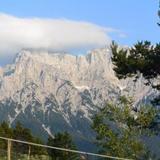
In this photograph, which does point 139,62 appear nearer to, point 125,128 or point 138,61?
point 138,61

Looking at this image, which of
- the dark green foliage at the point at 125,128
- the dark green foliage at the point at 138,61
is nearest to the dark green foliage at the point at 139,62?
the dark green foliage at the point at 138,61

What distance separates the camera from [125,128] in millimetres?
56906

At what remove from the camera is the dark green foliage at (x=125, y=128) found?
55.8 meters

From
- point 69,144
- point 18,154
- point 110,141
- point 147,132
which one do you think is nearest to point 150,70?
point 147,132

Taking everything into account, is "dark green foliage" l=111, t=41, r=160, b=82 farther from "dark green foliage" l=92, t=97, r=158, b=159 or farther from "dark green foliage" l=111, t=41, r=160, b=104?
"dark green foliage" l=92, t=97, r=158, b=159

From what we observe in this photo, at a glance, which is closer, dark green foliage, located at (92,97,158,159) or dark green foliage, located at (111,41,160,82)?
dark green foliage, located at (111,41,160,82)

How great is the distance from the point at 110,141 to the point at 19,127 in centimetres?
9065

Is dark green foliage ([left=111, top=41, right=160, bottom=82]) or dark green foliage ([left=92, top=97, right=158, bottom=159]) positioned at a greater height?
dark green foliage ([left=111, top=41, right=160, bottom=82])

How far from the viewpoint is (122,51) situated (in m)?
52.0

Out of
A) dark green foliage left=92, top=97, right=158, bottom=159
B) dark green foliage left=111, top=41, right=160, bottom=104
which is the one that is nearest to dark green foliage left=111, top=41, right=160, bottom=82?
dark green foliage left=111, top=41, right=160, bottom=104

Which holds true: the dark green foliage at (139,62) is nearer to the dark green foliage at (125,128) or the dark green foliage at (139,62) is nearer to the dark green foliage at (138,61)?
the dark green foliage at (138,61)

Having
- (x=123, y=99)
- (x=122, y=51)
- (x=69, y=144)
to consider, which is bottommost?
(x=69, y=144)

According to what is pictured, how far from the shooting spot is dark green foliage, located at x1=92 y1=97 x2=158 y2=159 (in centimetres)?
5575

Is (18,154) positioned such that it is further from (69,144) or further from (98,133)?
(69,144)
